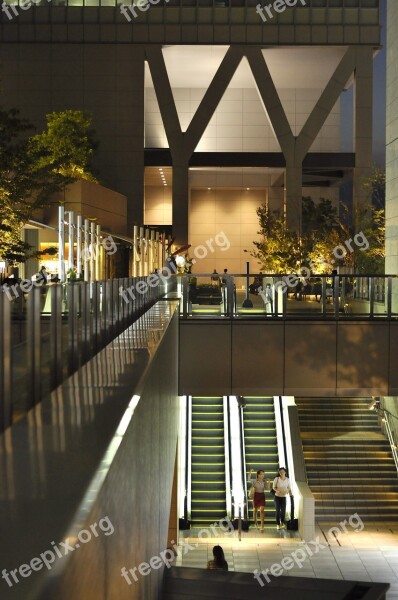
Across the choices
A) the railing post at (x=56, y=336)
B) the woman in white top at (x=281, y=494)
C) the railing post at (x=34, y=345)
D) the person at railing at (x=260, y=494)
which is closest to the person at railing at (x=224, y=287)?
the person at railing at (x=260, y=494)

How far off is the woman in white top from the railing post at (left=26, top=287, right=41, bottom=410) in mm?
22019

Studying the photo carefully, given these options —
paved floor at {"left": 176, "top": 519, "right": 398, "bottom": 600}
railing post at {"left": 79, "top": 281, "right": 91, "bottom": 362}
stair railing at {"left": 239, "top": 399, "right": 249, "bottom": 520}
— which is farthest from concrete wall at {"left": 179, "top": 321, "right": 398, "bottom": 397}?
railing post at {"left": 79, "top": 281, "right": 91, "bottom": 362}

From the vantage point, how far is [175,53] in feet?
199

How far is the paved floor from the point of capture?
909 inches

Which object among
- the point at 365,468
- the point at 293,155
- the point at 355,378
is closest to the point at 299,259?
the point at 293,155

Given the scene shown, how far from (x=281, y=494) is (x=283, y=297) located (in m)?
5.62

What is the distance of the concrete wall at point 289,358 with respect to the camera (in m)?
27.0

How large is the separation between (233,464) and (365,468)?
4.70 metres

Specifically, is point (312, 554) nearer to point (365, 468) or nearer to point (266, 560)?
point (266, 560)

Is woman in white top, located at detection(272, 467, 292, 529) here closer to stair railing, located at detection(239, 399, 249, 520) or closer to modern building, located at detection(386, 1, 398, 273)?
stair railing, located at detection(239, 399, 249, 520)

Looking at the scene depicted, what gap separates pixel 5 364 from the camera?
395cm

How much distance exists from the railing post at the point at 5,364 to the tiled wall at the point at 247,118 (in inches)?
2616

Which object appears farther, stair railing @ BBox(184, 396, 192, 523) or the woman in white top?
stair railing @ BBox(184, 396, 192, 523)

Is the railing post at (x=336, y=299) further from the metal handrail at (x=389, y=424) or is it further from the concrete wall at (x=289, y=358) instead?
the metal handrail at (x=389, y=424)
